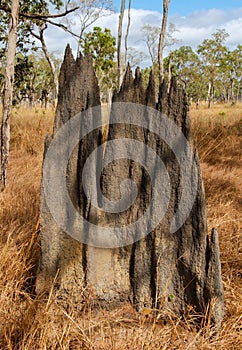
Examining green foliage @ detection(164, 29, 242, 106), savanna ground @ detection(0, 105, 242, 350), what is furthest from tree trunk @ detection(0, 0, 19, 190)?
green foliage @ detection(164, 29, 242, 106)

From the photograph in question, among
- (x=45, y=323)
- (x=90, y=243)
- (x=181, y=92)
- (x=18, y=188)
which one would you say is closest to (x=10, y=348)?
(x=45, y=323)

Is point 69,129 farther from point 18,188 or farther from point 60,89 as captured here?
point 18,188

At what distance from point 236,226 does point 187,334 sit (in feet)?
4.53

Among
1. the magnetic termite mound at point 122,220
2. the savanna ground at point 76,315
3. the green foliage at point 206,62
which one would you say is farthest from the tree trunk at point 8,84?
the green foliage at point 206,62

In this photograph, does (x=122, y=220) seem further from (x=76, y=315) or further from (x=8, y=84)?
(x=8, y=84)

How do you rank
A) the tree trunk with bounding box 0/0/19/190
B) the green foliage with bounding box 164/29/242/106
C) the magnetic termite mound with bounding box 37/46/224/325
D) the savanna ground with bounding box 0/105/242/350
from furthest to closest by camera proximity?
the green foliage with bounding box 164/29/242/106
the tree trunk with bounding box 0/0/19/190
the magnetic termite mound with bounding box 37/46/224/325
the savanna ground with bounding box 0/105/242/350

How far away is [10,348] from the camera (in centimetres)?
143

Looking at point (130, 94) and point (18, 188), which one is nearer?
point (130, 94)

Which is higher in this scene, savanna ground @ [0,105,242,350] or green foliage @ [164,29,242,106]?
green foliage @ [164,29,242,106]

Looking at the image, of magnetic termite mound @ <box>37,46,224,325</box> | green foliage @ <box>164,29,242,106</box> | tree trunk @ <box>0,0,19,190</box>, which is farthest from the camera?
green foliage @ <box>164,29,242,106</box>

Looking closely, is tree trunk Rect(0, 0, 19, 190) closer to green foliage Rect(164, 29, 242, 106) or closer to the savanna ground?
the savanna ground

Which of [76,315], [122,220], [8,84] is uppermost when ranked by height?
[8,84]

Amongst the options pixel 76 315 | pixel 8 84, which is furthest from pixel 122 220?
pixel 8 84

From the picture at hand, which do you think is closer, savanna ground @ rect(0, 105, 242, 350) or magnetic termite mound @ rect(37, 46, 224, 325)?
savanna ground @ rect(0, 105, 242, 350)
